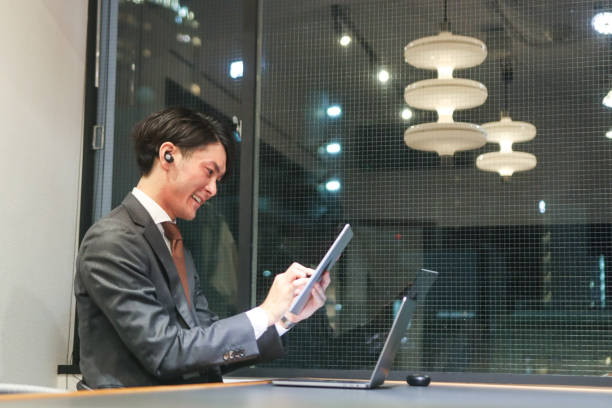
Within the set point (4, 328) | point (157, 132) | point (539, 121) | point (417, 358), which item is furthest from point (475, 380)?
point (4, 328)

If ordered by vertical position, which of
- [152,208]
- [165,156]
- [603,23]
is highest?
[603,23]

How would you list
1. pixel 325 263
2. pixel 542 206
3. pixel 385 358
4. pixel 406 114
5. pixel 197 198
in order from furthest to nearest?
pixel 406 114 < pixel 542 206 < pixel 197 198 < pixel 385 358 < pixel 325 263

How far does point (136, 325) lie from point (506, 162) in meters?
1.92

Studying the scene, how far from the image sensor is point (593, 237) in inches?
119

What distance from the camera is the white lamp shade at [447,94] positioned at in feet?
10.2

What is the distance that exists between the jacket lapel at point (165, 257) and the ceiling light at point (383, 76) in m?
1.61

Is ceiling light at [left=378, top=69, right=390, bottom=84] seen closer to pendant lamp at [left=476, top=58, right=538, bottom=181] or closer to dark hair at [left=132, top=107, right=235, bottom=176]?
pendant lamp at [left=476, top=58, right=538, bottom=181]

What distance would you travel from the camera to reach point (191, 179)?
2271mm

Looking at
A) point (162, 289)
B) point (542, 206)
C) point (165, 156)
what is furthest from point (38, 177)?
point (542, 206)

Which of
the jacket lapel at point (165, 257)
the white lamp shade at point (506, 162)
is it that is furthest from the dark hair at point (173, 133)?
the white lamp shade at point (506, 162)

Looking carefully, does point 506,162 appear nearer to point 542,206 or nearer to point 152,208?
point 542,206

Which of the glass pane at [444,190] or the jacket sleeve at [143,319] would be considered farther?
the glass pane at [444,190]

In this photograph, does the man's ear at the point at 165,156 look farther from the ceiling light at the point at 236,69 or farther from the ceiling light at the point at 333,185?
the ceiling light at the point at 236,69

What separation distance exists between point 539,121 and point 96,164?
84.3 inches
